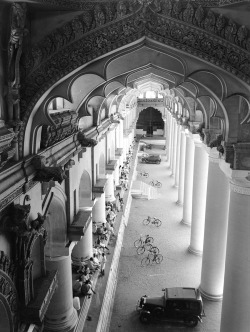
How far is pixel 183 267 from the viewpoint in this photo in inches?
566

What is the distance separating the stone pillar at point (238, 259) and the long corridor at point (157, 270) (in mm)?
2813

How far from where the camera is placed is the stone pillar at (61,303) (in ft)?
28.3

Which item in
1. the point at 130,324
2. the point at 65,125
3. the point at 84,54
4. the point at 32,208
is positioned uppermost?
the point at 84,54

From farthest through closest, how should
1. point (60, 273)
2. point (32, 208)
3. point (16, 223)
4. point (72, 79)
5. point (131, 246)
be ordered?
1. point (131, 246)
2. point (60, 273)
3. point (32, 208)
4. point (72, 79)
5. point (16, 223)

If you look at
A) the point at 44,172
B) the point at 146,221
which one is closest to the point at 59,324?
the point at 44,172

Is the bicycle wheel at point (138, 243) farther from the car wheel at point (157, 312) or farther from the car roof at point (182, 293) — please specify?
the car wheel at point (157, 312)

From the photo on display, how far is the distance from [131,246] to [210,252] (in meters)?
5.53

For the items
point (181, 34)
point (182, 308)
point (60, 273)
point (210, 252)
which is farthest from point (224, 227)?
point (181, 34)

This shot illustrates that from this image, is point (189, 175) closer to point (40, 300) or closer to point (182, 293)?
point (182, 293)

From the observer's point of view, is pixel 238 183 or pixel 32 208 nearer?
pixel 32 208

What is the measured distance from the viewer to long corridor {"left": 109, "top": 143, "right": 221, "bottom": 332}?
11.0 metres

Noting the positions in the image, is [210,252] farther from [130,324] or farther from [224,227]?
[130,324]

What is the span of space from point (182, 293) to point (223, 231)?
89.1 inches

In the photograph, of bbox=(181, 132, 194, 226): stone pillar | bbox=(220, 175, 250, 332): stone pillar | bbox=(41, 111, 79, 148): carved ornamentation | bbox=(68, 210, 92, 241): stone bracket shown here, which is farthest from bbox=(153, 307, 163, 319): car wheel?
bbox=(181, 132, 194, 226): stone pillar
